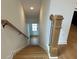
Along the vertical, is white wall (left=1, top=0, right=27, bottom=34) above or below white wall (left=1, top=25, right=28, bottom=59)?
above

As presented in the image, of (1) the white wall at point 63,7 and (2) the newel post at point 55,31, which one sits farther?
(1) the white wall at point 63,7

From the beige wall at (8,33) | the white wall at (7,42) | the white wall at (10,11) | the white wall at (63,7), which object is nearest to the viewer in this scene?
the white wall at (7,42)

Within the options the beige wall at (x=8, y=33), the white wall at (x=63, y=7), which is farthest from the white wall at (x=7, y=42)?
the white wall at (x=63, y=7)

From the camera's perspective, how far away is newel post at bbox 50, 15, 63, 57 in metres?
3.16

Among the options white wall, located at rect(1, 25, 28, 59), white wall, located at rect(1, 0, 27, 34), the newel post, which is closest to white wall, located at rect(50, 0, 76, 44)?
the newel post

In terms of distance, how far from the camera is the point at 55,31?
10.7 feet

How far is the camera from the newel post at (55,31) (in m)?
3.16

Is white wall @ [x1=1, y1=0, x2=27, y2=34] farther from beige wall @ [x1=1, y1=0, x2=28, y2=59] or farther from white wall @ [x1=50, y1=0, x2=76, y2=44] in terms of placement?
white wall @ [x1=50, y1=0, x2=76, y2=44]

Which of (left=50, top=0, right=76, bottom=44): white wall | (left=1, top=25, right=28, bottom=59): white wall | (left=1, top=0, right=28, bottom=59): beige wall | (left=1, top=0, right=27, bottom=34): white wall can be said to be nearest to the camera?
(left=1, top=25, right=28, bottom=59): white wall

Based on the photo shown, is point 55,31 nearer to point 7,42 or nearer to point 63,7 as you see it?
point 63,7

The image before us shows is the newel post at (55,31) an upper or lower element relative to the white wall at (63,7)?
lower

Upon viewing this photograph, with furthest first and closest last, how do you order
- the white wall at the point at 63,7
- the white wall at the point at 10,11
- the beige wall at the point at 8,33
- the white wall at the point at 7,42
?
Answer: the white wall at the point at 63,7 → the white wall at the point at 10,11 → the beige wall at the point at 8,33 → the white wall at the point at 7,42

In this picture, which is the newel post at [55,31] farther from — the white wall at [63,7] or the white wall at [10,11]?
the white wall at [10,11]

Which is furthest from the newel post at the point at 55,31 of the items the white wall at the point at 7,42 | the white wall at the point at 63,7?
the white wall at the point at 7,42
